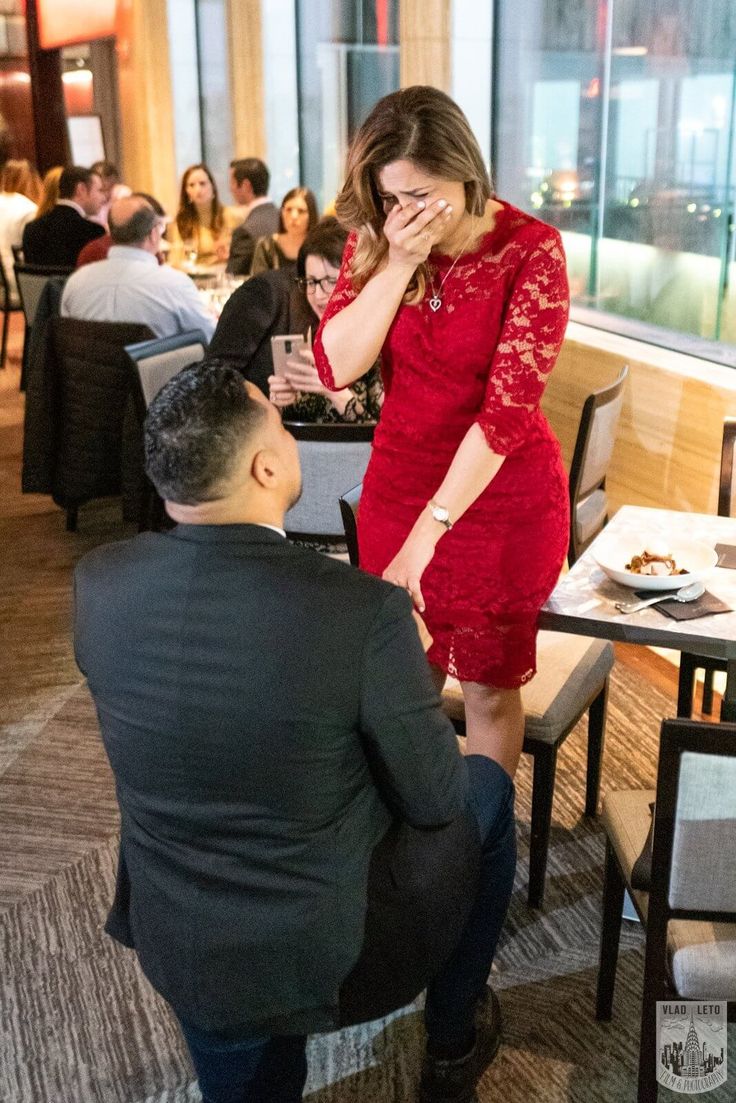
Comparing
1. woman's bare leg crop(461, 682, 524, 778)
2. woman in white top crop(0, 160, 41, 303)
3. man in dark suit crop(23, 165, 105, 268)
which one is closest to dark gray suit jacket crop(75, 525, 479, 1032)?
woman's bare leg crop(461, 682, 524, 778)

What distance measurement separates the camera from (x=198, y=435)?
4.60ft

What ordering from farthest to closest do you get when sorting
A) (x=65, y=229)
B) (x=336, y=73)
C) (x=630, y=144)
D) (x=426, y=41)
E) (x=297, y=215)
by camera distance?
1. (x=336, y=73)
2. (x=65, y=229)
3. (x=297, y=215)
4. (x=426, y=41)
5. (x=630, y=144)

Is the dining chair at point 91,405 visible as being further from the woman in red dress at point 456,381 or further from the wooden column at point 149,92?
the wooden column at point 149,92

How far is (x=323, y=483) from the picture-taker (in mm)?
3074

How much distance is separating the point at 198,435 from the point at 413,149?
0.72 meters

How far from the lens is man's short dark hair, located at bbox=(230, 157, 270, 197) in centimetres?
715

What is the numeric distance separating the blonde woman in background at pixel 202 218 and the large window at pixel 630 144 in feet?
8.41

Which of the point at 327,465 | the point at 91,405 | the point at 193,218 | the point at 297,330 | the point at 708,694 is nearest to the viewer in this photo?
the point at 327,465

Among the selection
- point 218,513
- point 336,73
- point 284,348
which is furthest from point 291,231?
point 218,513

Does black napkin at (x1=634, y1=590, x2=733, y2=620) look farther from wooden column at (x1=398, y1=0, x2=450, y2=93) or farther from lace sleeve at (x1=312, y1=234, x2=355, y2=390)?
wooden column at (x1=398, y1=0, x2=450, y2=93)

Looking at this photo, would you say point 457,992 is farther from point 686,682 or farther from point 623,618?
point 686,682

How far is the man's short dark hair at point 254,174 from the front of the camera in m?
7.15

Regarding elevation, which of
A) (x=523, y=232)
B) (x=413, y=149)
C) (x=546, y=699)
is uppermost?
(x=413, y=149)

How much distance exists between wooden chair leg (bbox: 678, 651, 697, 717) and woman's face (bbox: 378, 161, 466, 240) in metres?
1.36
